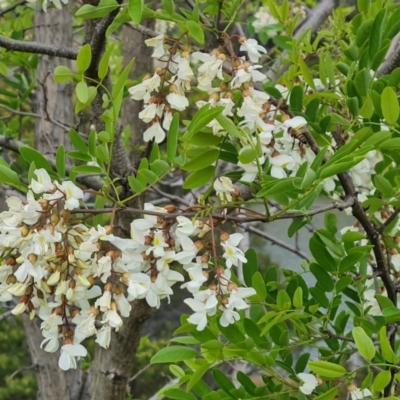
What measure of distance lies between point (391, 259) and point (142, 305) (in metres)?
0.46

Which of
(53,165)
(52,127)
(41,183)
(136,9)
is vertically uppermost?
(136,9)

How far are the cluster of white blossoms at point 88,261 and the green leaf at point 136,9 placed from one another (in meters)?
0.14

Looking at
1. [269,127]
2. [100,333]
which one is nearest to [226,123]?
[269,127]

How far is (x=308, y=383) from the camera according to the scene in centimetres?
52

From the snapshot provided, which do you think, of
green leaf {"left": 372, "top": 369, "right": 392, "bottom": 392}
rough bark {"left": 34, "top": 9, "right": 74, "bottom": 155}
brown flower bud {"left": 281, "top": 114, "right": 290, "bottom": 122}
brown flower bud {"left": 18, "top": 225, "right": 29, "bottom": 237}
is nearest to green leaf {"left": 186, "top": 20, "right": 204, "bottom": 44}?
brown flower bud {"left": 281, "top": 114, "right": 290, "bottom": 122}

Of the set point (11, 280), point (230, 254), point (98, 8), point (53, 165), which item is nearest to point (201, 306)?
point (230, 254)

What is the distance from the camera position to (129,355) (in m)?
1.00

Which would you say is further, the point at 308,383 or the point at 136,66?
the point at 136,66

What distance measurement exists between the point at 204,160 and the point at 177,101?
0.19 feet

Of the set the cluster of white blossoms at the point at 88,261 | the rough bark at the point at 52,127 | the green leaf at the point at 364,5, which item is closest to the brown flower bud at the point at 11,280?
the cluster of white blossoms at the point at 88,261

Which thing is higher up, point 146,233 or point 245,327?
point 146,233

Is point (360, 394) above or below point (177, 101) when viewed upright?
below

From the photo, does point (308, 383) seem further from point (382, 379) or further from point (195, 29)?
point (195, 29)

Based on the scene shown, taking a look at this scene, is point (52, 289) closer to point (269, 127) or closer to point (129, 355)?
point (269, 127)
